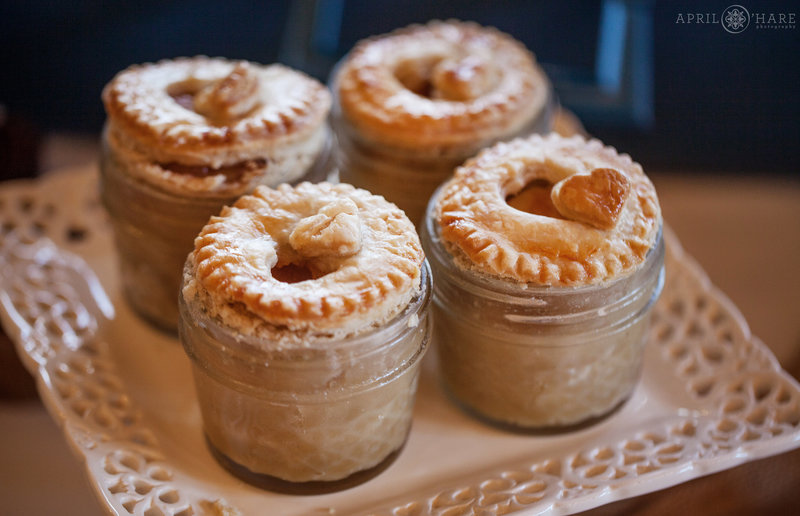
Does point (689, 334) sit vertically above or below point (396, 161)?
below

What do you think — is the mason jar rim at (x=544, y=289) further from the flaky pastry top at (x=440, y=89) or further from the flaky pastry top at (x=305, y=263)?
the flaky pastry top at (x=440, y=89)

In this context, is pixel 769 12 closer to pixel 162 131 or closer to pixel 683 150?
pixel 683 150

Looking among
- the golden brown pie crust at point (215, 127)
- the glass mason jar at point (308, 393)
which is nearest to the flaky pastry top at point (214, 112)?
the golden brown pie crust at point (215, 127)

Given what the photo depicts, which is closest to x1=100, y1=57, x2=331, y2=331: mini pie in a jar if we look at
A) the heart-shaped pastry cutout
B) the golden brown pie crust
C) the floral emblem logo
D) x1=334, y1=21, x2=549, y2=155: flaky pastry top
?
the golden brown pie crust

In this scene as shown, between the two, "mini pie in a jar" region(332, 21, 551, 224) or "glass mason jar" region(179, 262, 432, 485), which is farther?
"mini pie in a jar" region(332, 21, 551, 224)

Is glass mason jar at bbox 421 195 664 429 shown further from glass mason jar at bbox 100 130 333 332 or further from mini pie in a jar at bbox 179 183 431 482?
glass mason jar at bbox 100 130 333 332

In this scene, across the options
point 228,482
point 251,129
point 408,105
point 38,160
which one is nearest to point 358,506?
point 228,482
